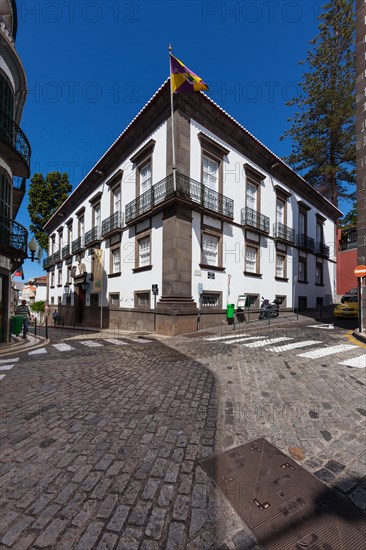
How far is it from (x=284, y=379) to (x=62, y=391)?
3.98m

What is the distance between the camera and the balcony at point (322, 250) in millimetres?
23938

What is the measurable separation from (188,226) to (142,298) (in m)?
4.90

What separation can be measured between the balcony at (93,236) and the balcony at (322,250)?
1906cm

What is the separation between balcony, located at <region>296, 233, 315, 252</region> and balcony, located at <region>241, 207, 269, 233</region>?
5295 millimetres

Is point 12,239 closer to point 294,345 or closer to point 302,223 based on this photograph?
point 294,345

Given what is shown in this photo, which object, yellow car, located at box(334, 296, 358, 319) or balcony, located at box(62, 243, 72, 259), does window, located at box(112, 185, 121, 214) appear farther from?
yellow car, located at box(334, 296, 358, 319)

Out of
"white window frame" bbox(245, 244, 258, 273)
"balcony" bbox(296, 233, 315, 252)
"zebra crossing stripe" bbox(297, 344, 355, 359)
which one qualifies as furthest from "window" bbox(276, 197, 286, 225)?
"zebra crossing stripe" bbox(297, 344, 355, 359)

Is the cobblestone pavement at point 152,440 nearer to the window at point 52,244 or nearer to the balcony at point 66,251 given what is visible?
the balcony at point 66,251

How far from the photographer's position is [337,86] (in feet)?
73.5

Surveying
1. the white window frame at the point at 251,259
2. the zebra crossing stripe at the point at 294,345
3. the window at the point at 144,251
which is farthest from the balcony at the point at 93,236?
the zebra crossing stripe at the point at 294,345

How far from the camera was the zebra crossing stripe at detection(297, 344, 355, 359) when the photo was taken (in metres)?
6.64

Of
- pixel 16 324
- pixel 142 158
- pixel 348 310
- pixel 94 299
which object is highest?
pixel 142 158

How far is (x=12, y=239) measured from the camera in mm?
10242

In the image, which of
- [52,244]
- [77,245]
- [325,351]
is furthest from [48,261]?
[325,351]
